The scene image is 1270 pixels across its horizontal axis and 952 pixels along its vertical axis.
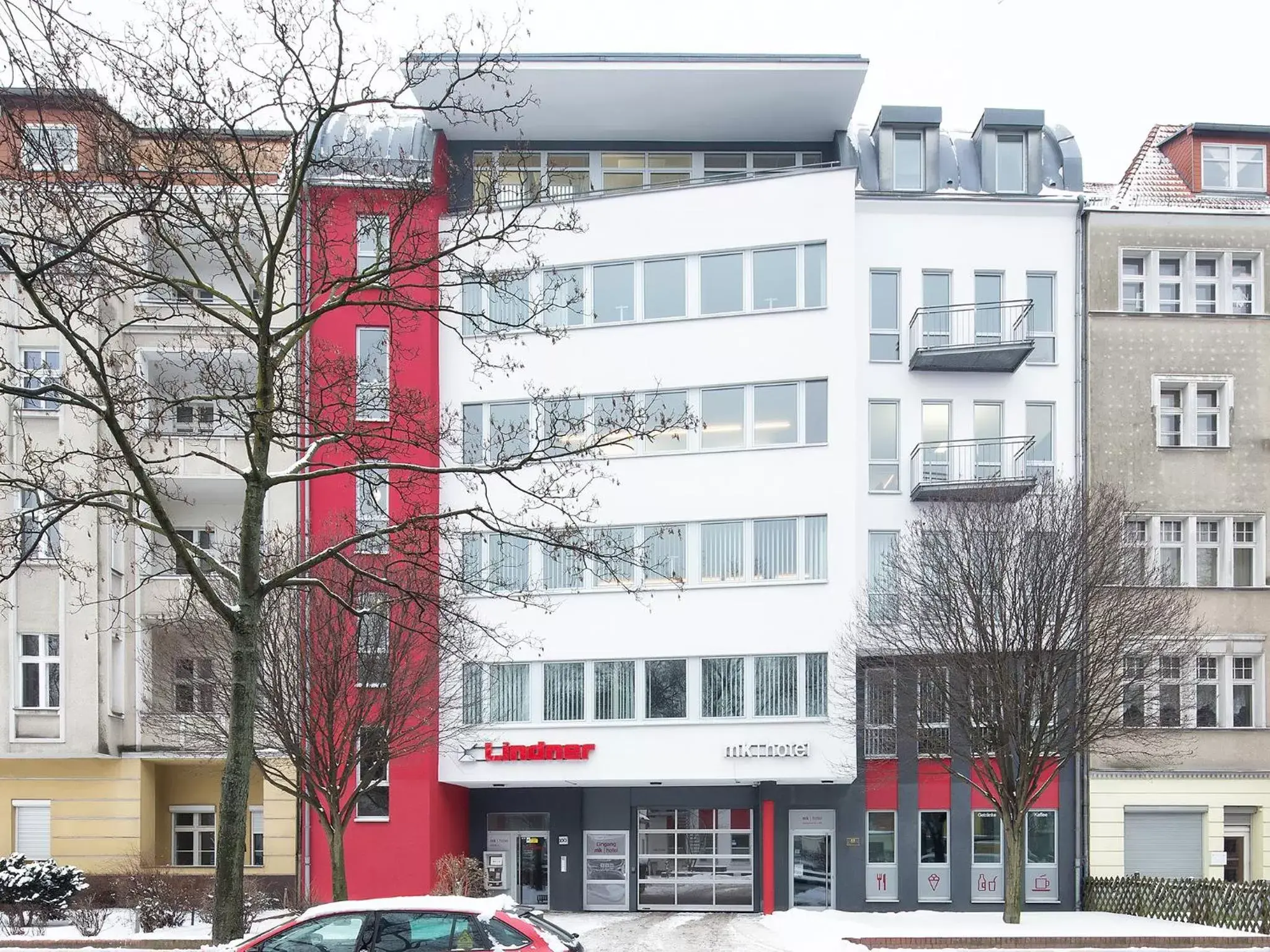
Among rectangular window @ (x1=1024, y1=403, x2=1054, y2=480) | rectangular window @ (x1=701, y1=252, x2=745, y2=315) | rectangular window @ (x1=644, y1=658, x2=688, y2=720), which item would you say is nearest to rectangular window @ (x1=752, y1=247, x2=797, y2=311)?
rectangular window @ (x1=701, y1=252, x2=745, y2=315)

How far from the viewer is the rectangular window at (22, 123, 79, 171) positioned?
9.64m

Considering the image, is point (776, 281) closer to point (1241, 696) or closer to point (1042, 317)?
Result: point (1042, 317)

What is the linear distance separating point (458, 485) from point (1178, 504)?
58.3 ft

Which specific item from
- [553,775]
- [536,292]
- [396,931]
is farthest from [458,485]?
[396,931]

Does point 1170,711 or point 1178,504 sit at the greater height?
point 1178,504

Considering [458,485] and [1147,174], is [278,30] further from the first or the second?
[1147,174]

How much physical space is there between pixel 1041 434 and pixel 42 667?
81.6 feet

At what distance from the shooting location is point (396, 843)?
1277 inches

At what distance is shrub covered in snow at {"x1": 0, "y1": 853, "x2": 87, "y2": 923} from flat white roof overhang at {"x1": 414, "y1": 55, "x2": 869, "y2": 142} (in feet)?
63.0

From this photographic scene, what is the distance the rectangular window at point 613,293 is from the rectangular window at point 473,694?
9.04 meters

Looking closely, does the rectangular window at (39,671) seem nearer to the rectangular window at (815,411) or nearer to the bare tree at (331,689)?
the bare tree at (331,689)

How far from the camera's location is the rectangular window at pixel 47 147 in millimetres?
9641

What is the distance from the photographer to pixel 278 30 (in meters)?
11.8

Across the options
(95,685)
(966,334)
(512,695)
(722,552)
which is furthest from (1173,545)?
(95,685)
